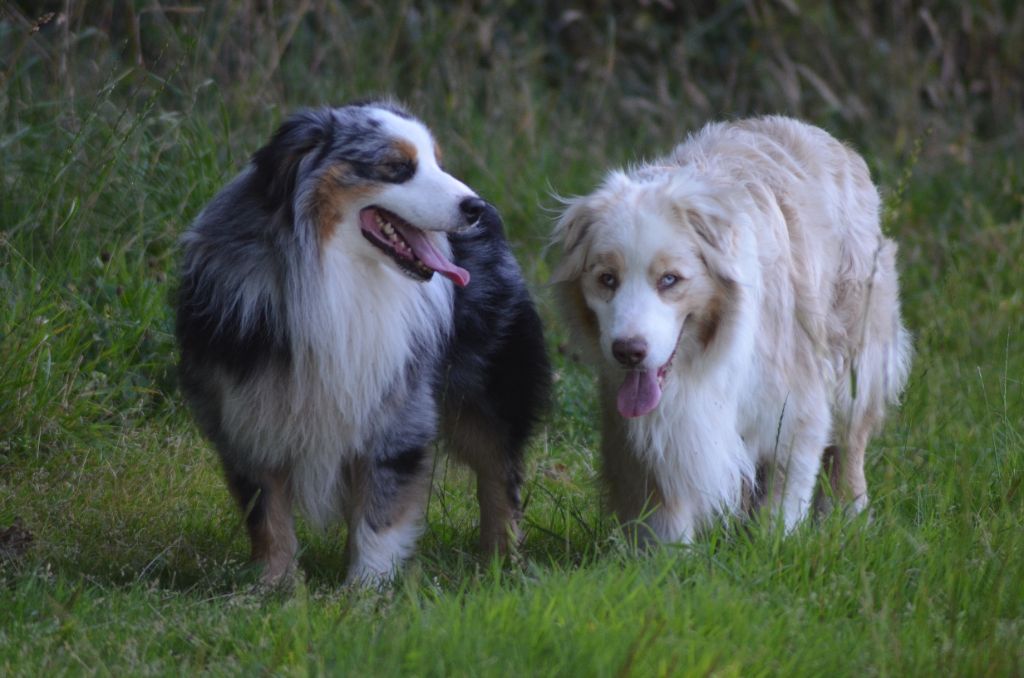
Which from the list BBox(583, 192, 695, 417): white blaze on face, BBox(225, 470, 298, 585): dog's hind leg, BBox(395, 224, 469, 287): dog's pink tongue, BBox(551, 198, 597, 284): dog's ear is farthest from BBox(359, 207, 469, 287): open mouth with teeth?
BBox(225, 470, 298, 585): dog's hind leg

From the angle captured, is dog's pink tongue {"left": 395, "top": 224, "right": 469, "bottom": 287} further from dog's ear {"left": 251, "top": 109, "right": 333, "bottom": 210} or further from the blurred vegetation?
the blurred vegetation

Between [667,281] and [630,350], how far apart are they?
0.25 meters

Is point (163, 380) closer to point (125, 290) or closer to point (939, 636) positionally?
point (125, 290)

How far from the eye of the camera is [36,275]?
191 inches

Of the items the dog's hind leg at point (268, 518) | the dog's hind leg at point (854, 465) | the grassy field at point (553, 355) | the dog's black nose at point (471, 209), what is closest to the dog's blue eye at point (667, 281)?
the dog's black nose at point (471, 209)

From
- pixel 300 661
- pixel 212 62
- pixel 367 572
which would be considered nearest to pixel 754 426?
pixel 367 572

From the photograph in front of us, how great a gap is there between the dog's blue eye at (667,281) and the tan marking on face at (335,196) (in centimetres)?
82

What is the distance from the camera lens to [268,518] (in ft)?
13.2

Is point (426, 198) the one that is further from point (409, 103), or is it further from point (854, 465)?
point (409, 103)

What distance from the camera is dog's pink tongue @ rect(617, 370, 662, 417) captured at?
12.4 ft

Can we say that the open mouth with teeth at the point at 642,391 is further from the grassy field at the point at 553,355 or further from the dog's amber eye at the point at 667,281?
the grassy field at the point at 553,355

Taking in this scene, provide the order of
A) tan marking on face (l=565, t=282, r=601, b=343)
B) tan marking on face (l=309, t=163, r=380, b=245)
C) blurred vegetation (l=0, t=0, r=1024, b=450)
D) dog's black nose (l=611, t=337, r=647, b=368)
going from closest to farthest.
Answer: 1. dog's black nose (l=611, t=337, r=647, b=368)
2. tan marking on face (l=309, t=163, r=380, b=245)
3. tan marking on face (l=565, t=282, r=601, b=343)
4. blurred vegetation (l=0, t=0, r=1024, b=450)

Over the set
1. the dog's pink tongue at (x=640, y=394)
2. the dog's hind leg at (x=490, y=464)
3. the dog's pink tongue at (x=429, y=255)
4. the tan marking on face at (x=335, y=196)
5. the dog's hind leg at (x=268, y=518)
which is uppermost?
the tan marking on face at (x=335, y=196)

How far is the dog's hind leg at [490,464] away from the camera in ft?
14.9
